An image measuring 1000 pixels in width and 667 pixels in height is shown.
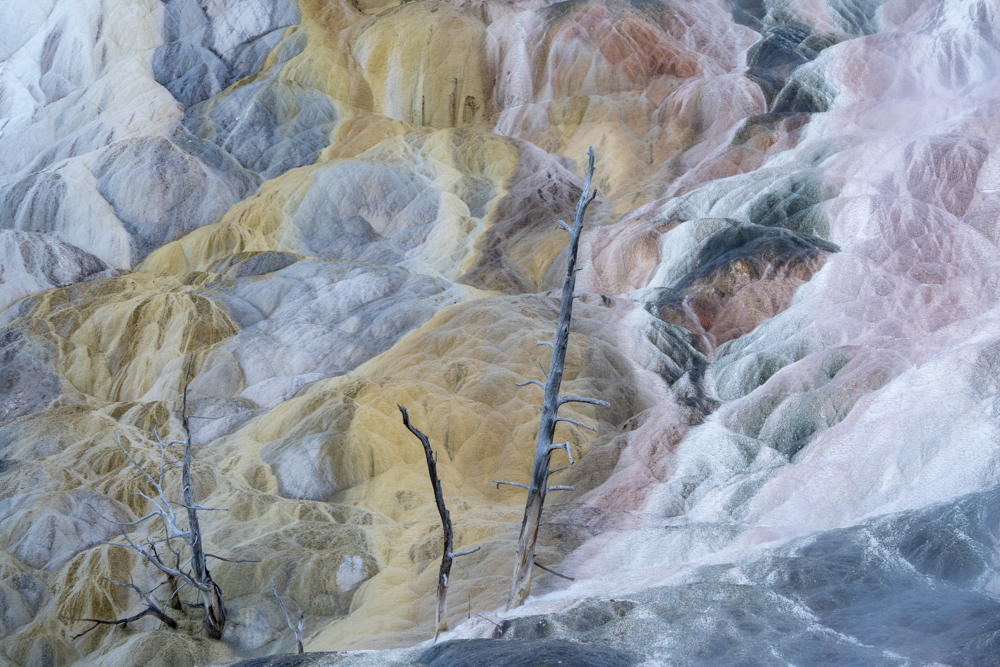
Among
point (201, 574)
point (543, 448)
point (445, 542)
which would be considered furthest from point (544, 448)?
point (201, 574)

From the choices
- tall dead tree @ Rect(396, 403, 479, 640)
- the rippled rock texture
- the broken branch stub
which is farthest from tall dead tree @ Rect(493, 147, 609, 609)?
tall dead tree @ Rect(396, 403, 479, 640)

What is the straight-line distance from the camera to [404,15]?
3409cm

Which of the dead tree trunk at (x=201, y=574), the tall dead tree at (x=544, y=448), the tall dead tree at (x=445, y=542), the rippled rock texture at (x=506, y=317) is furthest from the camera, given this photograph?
the dead tree trunk at (x=201, y=574)

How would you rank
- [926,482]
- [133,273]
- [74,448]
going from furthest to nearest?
[133,273] < [74,448] < [926,482]

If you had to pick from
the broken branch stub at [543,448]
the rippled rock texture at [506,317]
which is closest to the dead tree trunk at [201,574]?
the rippled rock texture at [506,317]

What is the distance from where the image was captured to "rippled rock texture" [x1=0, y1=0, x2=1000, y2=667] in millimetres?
12703

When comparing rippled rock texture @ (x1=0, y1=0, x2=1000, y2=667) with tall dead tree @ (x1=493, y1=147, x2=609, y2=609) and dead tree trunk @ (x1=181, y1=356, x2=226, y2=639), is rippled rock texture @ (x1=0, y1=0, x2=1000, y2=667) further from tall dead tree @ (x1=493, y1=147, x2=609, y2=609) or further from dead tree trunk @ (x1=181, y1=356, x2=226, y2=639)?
tall dead tree @ (x1=493, y1=147, x2=609, y2=609)

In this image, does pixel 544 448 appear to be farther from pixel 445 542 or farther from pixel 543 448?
pixel 445 542

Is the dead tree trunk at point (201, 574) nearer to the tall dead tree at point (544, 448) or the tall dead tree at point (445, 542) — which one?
the tall dead tree at point (445, 542)

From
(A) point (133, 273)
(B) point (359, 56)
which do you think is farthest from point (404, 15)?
(A) point (133, 273)

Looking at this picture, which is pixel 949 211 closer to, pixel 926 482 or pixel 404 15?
pixel 926 482

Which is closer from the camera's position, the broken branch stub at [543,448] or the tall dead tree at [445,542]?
the tall dead tree at [445,542]

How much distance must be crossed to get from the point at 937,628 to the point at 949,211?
45.8 feet

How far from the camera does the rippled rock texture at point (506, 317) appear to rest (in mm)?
12703
